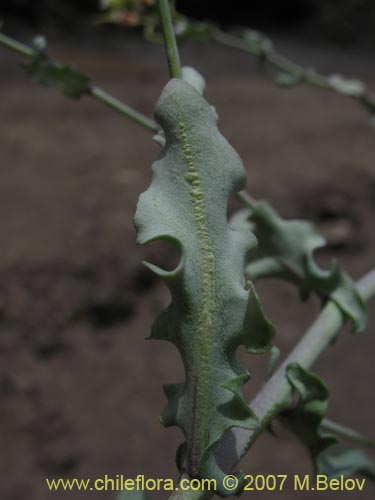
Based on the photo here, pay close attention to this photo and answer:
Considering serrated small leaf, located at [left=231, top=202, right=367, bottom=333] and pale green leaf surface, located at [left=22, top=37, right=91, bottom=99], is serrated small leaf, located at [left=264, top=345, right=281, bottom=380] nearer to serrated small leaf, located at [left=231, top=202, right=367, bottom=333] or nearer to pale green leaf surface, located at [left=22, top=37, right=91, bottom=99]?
serrated small leaf, located at [left=231, top=202, right=367, bottom=333]

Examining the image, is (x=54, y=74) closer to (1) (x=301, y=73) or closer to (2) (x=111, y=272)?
(1) (x=301, y=73)

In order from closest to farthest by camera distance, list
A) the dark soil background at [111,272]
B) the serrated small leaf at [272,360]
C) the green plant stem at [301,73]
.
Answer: the serrated small leaf at [272,360]
the green plant stem at [301,73]
the dark soil background at [111,272]

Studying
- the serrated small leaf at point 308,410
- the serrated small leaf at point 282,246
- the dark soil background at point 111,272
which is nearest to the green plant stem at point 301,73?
the serrated small leaf at point 282,246

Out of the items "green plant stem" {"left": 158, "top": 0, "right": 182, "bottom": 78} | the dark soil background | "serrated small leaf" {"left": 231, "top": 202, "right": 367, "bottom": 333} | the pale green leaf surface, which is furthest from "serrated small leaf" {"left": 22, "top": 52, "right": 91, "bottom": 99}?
the dark soil background

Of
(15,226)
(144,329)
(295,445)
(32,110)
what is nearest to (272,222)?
(295,445)

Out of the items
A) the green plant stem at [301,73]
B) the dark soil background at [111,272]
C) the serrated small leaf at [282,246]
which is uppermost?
the green plant stem at [301,73]

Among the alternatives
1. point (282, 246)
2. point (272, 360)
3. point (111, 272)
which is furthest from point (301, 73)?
point (111, 272)

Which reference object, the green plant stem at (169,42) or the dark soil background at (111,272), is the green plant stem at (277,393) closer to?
the green plant stem at (169,42)
